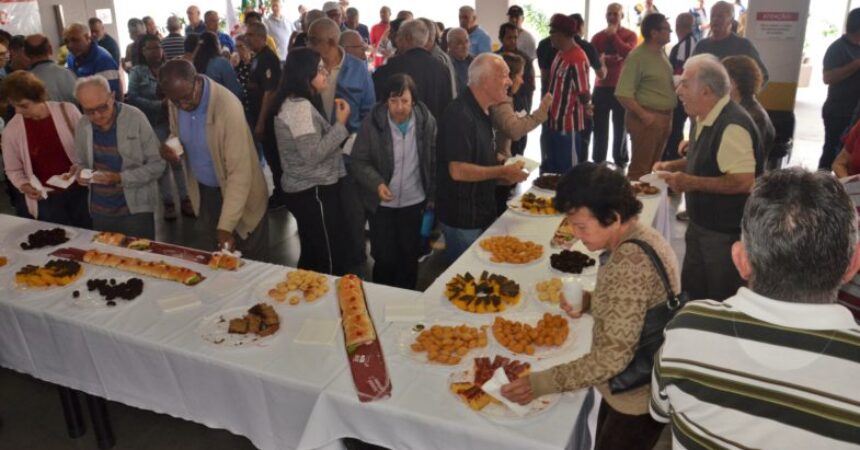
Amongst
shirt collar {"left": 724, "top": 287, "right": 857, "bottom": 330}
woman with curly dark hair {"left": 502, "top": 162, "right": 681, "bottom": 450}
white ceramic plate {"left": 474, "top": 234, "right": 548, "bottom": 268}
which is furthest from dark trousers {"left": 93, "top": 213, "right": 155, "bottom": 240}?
shirt collar {"left": 724, "top": 287, "right": 857, "bottom": 330}

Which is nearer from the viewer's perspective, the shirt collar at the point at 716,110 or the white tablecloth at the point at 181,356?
the white tablecloth at the point at 181,356

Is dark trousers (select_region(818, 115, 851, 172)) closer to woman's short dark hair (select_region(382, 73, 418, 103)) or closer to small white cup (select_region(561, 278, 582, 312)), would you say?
woman's short dark hair (select_region(382, 73, 418, 103))

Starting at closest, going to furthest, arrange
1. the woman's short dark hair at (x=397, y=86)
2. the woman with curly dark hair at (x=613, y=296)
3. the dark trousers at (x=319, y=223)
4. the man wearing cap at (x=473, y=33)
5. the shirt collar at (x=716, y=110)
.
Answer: the woman with curly dark hair at (x=613, y=296) < the shirt collar at (x=716, y=110) < the woman's short dark hair at (x=397, y=86) < the dark trousers at (x=319, y=223) < the man wearing cap at (x=473, y=33)

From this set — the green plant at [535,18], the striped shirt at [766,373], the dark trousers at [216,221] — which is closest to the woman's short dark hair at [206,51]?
the dark trousers at [216,221]

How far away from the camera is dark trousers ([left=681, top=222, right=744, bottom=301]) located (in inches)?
109

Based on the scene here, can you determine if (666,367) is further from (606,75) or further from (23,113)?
(606,75)

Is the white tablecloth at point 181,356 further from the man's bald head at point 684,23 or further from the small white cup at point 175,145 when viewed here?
the man's bald head at point 684,23

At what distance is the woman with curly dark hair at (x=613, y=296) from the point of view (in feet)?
5.00

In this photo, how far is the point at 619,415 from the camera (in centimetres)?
175

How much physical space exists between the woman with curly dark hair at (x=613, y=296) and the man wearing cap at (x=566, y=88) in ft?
12.0

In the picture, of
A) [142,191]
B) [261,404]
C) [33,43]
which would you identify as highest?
[33,43]

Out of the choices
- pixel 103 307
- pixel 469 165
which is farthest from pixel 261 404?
pixel 469 165

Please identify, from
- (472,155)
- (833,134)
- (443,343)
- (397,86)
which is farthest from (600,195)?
(833,134)

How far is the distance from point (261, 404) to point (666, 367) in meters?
1.27
